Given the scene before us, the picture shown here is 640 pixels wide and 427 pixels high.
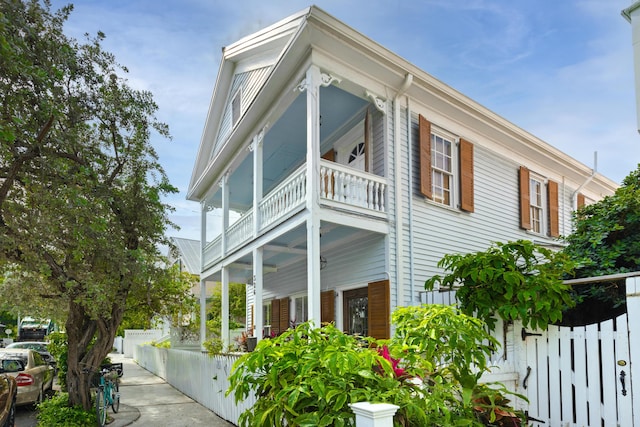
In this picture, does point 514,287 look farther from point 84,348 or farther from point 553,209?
point 553,209

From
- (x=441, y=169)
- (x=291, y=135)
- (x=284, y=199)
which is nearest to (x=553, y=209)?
(x=441, y=169)

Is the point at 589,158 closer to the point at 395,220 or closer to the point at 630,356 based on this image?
the point at 395,220

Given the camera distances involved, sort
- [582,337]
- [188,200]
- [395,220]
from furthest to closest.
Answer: [188,200] → [395,220] → [582,337]

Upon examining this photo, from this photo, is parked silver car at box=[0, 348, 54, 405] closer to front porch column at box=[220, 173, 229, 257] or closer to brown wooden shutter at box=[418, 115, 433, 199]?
front porch column at box=[220, 173, 229, 257]

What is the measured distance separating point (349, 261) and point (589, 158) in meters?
9.43

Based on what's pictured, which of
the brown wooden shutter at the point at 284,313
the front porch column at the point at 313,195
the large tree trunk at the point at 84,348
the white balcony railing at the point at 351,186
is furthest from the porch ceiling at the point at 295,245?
the large tree trunk at the point at 84,348

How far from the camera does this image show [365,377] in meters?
3.51

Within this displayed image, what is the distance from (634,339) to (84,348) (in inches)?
357

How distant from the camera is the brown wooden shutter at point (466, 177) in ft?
34.5

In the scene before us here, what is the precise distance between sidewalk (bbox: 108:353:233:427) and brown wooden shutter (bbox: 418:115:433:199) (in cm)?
584

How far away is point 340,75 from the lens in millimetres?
8516

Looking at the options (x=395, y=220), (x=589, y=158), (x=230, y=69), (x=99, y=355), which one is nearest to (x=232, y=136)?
(x=230, y=69)

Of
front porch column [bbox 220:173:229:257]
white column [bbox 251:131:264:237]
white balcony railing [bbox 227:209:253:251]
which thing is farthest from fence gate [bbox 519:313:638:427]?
front porch column [bbox 220:173:229:257]

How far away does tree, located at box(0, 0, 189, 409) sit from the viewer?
21.2ft
